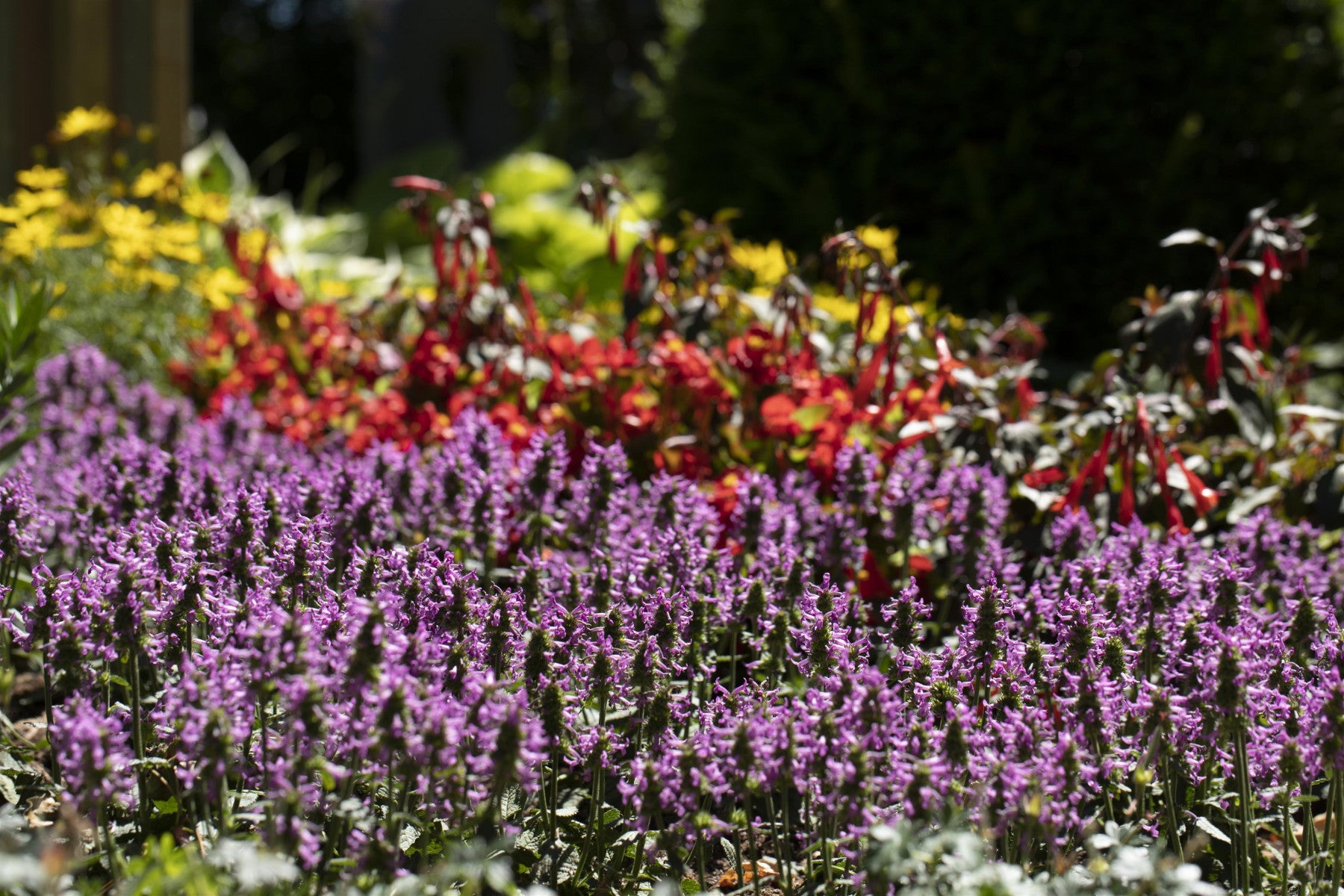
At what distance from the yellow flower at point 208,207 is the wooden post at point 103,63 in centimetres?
170

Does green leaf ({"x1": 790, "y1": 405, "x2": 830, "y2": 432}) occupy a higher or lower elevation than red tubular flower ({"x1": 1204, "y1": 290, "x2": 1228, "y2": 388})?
lower

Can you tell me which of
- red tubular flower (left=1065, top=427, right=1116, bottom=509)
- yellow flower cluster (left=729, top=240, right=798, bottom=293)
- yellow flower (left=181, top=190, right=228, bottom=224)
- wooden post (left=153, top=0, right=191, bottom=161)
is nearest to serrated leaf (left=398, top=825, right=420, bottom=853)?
red tubular flower (left=1065, top=427, right=1116, bottom=509)

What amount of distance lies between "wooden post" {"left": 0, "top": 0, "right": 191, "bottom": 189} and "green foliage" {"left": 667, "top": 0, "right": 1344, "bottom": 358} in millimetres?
2746

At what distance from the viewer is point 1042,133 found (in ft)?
17.7

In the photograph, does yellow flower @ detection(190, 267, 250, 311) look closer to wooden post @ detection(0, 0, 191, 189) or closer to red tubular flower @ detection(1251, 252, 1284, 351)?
wooden post @ detection(0, 0, 191, 189)

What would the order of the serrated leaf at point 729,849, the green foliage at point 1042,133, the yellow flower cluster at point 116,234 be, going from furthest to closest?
the green foliage at point 1042,133, the yellow flower cluster at point 116,234, the serrated leaf at point 729,849

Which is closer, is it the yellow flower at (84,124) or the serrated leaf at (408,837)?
the serrated leaf at (408,837)

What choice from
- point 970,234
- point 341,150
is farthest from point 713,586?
point 341,150

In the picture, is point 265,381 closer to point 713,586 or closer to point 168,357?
point 168,357

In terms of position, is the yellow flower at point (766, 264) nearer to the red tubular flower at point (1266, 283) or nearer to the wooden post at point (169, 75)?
the red tubular flower at point (1266, 283)

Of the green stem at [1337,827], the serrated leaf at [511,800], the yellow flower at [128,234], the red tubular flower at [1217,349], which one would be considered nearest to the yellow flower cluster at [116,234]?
the yellow flower at [128,234]

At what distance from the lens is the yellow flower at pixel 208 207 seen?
4.70m

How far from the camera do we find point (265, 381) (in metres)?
3.86

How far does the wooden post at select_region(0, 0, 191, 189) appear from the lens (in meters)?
6.30
